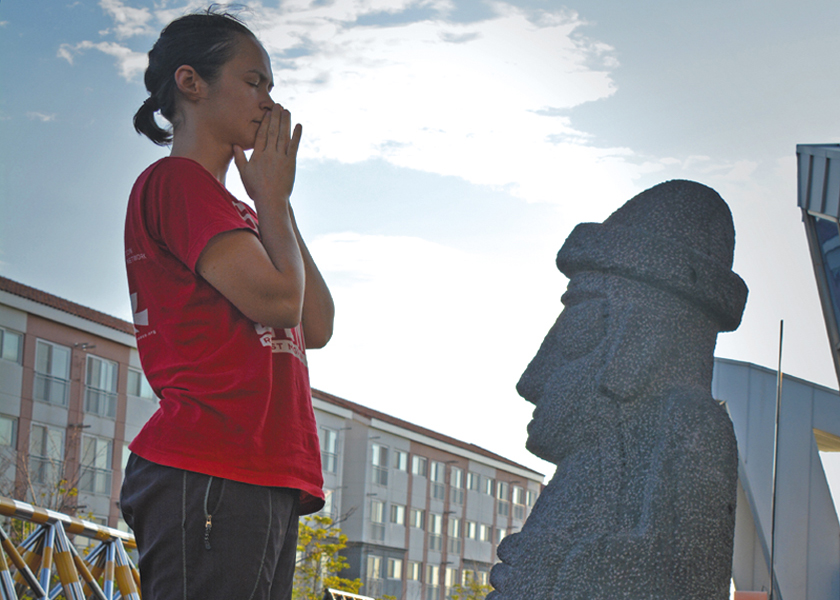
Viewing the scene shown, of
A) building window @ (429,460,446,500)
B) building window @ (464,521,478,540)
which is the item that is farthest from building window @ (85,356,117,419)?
building window @ (464,521,478,540)

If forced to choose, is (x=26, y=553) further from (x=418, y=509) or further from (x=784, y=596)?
(x=418, y=509)

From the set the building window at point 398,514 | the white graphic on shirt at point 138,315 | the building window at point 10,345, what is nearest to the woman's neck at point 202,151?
the white graphic on shirt at point 138,315

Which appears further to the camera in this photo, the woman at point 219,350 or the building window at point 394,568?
the building window at point 394,568

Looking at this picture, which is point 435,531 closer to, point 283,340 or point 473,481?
point 473,481

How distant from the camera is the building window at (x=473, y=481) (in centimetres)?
4397

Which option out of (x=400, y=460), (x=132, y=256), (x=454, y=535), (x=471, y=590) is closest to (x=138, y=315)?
(x=132, y=256)

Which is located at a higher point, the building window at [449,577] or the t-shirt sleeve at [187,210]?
the t-shirt sleeve at [187,210]

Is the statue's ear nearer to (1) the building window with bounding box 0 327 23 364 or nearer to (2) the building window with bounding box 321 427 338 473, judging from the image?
(1) the building window with bounding box 0 327 23 364

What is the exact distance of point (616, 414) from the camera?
10.4 ft

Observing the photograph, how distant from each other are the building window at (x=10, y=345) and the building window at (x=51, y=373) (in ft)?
1.47

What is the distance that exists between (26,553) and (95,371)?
23.2 metres

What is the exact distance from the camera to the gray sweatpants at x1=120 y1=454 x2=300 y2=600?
1583 millimetres

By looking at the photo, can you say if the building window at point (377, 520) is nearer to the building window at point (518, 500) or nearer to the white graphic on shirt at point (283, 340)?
the building window at point (518, 500)

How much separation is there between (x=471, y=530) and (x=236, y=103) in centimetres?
4430
